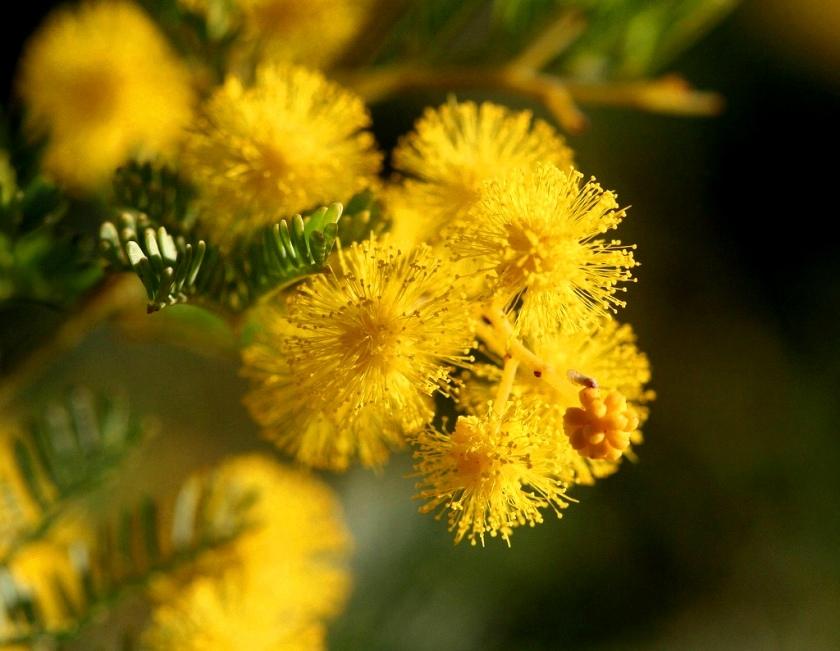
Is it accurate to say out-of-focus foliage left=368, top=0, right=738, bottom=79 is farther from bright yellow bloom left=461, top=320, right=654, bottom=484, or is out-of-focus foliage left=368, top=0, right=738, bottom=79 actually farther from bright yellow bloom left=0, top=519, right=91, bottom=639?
bright yellow bloom left=0, top=519, right=91, bottom=639

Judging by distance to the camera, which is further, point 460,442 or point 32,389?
point 32,389

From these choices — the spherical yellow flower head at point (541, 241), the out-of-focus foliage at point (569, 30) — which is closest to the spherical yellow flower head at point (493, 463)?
the spherical yellow flower head at point (541, 241)

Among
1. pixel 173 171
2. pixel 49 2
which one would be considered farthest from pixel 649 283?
pixel 173 171

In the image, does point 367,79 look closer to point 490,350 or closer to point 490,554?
point 490,350

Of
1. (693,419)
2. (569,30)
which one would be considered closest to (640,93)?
(569,30)

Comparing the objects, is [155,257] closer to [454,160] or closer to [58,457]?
[454,160]

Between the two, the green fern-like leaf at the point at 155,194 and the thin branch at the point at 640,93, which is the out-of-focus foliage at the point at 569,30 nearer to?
the thin branch at the point at 640,93
